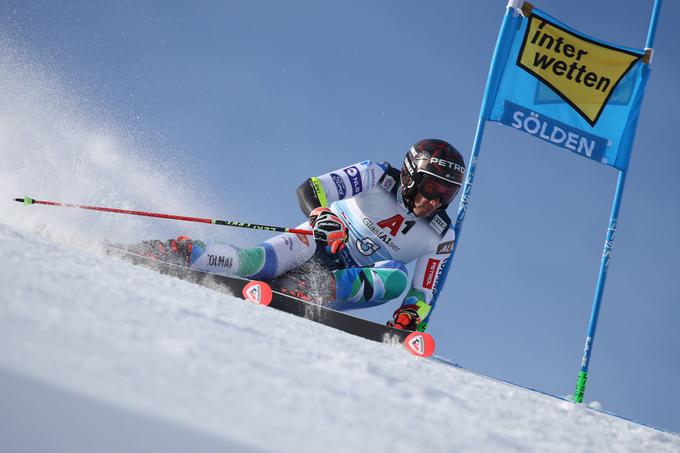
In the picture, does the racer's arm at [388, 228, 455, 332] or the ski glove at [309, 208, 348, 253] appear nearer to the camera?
the ski glove at [309, 208, 348, 253]

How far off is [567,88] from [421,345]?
10.3 ft

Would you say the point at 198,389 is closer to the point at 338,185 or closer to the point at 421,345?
the point at 421,345

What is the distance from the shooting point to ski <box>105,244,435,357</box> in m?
3.74

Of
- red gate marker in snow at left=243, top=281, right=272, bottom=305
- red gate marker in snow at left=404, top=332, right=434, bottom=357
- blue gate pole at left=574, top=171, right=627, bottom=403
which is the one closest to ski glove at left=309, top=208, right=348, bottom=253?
red gate marker in snow at left=243, top=281, right=272, bottom=305

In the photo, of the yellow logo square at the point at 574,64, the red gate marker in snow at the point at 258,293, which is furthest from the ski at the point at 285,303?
the yellow logo square at the point at 574,64

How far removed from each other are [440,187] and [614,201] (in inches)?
76.3

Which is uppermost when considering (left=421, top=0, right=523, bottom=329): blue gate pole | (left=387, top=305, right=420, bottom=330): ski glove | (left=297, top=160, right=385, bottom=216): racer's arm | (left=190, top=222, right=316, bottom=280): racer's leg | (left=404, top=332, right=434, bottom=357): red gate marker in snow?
(left=421, top=0, right=523, bottom=329): blue gate pole

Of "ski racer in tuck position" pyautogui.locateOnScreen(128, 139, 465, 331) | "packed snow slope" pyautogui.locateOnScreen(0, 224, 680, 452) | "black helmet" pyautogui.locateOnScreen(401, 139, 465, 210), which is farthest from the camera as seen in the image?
"black helmet" pyautogui.locateOnScreen(401, 139, 465, 210)

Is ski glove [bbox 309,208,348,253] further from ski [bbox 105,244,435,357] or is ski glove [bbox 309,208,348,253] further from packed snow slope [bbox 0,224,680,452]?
packed snow slope [bbox 0,224,680,452]

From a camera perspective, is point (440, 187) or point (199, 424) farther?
A: point (440, 187)

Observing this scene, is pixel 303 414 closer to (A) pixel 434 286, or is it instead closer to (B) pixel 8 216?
(B) pixel 8 216

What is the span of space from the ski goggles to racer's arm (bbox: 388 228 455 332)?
460 mm

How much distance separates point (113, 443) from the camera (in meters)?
0.81

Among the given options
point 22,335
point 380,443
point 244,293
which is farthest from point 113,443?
point 244,293
